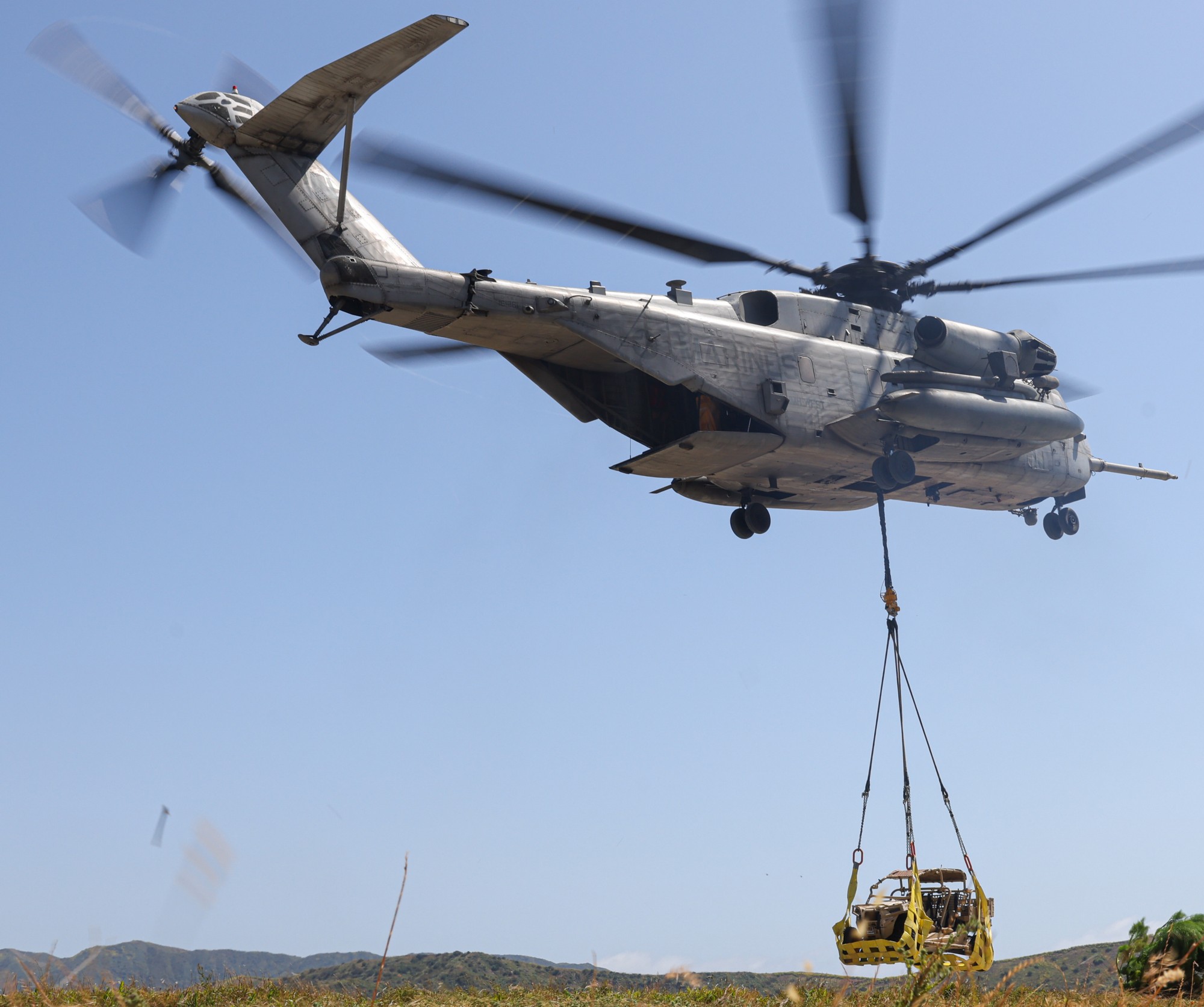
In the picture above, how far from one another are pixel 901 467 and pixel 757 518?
268 centimetres

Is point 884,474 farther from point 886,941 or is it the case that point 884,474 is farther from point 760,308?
point 886,941

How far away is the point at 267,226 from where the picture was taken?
17438 mm

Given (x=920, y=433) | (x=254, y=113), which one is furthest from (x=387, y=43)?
(x=920, y=433)

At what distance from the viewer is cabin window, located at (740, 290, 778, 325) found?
2023 centimetres

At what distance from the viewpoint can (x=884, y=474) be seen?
20.3m

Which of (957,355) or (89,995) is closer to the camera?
(89,995)

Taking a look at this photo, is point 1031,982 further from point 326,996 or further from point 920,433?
point 326,996

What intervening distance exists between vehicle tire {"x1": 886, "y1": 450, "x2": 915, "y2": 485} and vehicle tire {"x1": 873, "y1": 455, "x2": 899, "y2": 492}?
0.07ft

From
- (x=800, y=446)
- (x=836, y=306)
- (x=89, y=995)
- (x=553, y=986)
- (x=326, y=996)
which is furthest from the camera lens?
(x=836, y=306)

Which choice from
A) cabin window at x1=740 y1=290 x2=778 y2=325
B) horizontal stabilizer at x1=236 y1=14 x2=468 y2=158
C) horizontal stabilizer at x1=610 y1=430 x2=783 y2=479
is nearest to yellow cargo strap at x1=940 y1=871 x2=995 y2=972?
horizontal stabilizer at x1=610 y1=430 x2=783 y2=479

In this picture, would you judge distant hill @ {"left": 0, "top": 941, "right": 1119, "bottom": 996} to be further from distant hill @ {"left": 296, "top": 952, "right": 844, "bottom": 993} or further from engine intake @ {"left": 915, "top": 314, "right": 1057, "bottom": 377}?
engine intake @ {"left": 915, "top": 314, "right": 1057, "bottom": 377}

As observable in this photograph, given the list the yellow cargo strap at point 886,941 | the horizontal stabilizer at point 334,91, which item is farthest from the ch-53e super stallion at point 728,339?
the yellow cargo strap at point 886,941

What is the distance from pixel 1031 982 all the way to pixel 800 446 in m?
17.2

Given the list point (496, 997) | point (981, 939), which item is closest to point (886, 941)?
point (981, 939)
